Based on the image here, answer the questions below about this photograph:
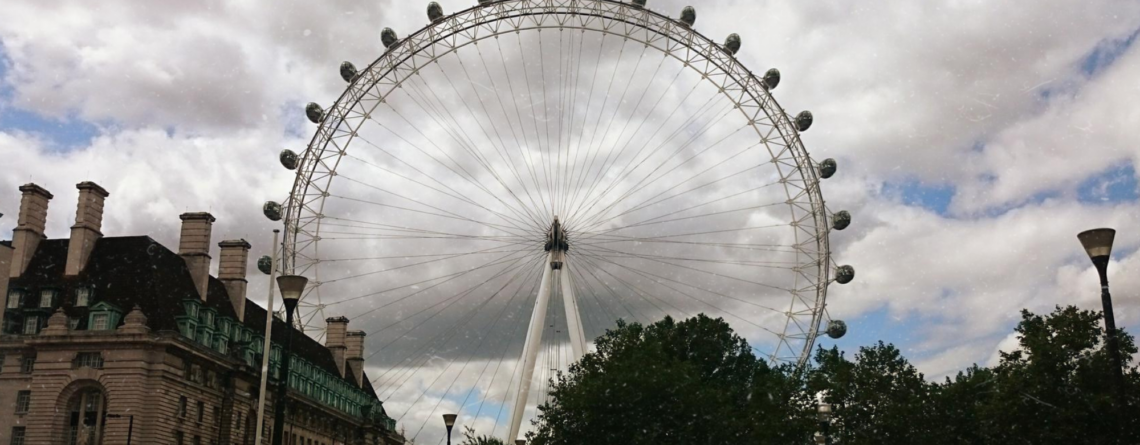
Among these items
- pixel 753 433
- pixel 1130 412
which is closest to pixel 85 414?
pixel 753 433

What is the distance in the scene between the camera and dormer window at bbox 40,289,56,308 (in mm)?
59844

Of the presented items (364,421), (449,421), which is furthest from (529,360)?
(364,421)

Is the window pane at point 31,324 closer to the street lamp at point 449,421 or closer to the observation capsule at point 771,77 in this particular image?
the street lamp at point 449,421

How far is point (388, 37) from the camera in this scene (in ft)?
188

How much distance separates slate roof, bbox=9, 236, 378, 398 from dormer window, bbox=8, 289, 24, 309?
1.56ft

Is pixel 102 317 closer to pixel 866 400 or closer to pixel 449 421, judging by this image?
pixel 449 421

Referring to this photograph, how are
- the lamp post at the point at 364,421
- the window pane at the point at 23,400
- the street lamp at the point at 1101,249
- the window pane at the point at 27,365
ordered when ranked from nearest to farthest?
the street lamp at the point at 1101,249, the window pane at the point at 23,400, the window pane at the point at 27,365, the lamp post at the point at 364,421

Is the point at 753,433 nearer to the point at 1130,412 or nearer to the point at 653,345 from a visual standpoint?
the point at 653,345

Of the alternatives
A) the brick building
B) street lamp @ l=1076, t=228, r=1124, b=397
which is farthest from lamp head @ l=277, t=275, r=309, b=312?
the brick building

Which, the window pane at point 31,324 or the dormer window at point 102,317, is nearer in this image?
the dormer window at point 102,317

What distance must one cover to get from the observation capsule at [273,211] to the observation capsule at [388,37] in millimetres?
10760

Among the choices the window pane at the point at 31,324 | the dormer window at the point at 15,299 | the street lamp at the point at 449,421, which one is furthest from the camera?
the dormer window at the point at 15,299

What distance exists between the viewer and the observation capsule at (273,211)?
2319 inches

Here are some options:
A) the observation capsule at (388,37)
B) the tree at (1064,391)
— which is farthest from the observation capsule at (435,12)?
the tree at (1064,391)
